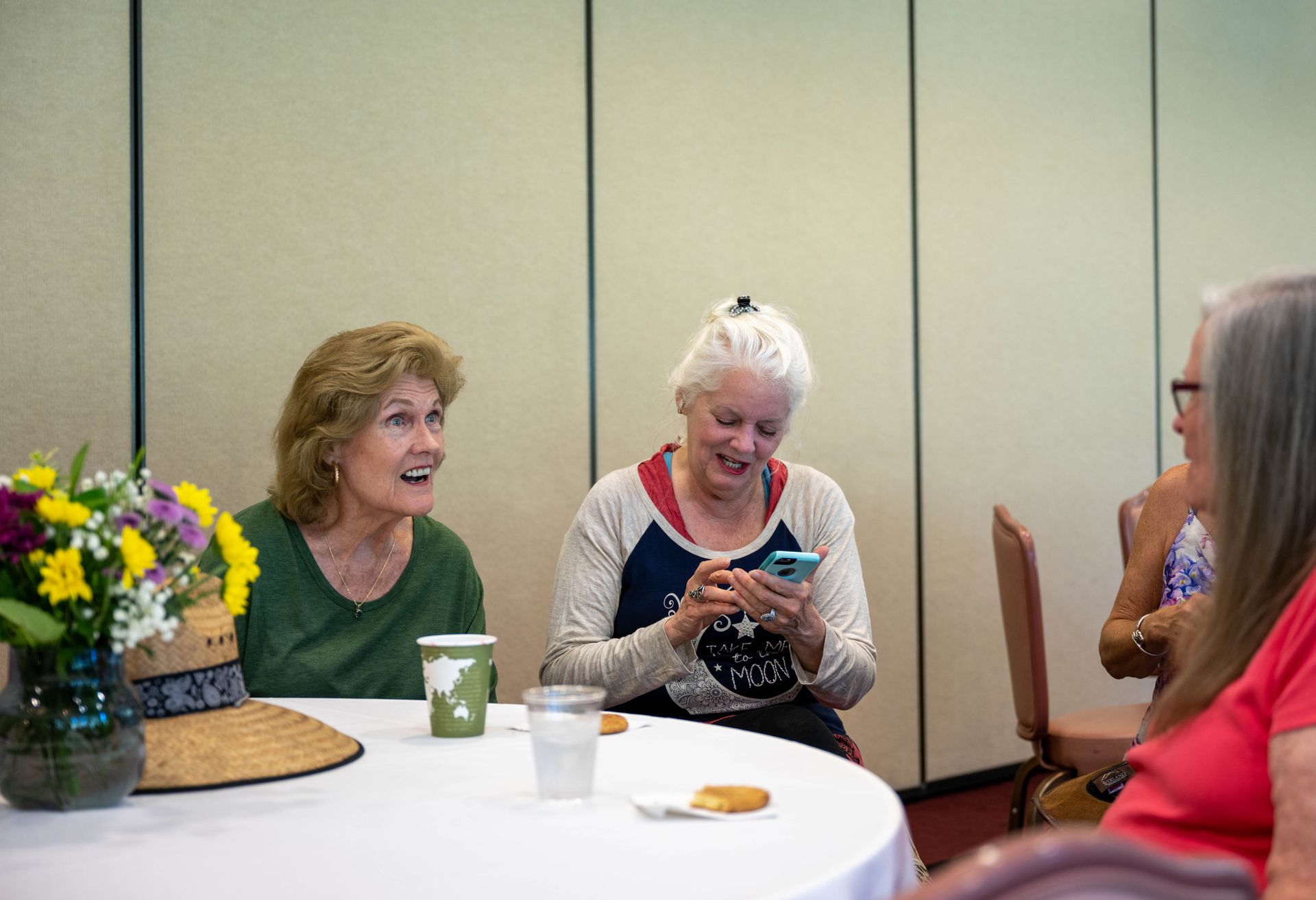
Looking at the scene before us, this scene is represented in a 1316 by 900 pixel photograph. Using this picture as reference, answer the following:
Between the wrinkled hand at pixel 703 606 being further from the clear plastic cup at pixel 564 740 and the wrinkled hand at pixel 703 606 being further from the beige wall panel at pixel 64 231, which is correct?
the beige wall panel at pixel 64 231

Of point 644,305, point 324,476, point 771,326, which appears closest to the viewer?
point 324,476

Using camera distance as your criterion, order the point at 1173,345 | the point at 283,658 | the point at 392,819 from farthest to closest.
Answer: the point at 1173,345 → the point at 283,658 → the point at 392,819

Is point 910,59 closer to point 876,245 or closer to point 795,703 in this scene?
point 876,245

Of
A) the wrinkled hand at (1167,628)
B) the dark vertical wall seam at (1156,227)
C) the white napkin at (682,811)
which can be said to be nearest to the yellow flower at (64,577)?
the white napkin at (682,811)

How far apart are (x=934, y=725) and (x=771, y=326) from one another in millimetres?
2267

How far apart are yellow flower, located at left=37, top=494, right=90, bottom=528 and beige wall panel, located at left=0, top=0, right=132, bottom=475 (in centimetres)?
171

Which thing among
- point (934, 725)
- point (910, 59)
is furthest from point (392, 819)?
point (910, 59)

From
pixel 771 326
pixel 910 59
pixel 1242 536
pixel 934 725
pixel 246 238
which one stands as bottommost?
pixel 934 725

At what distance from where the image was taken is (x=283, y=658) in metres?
2.10

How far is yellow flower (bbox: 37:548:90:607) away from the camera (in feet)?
3.74

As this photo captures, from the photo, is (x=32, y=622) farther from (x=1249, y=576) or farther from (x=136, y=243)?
(x=136, y=243)

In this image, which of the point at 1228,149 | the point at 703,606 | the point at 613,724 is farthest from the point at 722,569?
the point at 1228,149

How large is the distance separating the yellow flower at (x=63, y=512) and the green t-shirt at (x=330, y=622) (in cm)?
90

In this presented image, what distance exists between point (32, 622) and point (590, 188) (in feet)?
8.26
